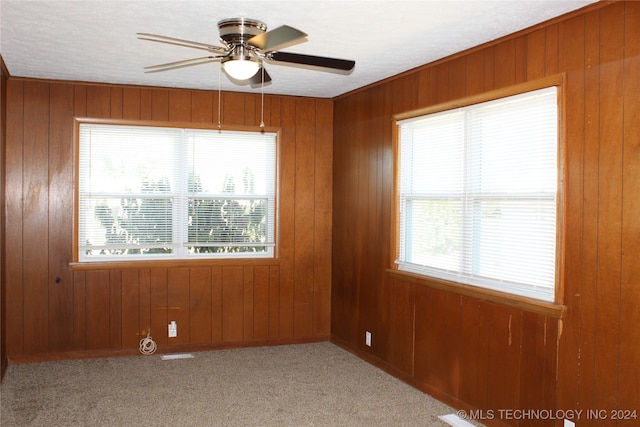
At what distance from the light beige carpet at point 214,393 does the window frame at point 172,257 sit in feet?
2.89

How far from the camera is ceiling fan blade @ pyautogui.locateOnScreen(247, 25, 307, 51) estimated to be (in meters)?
2.52

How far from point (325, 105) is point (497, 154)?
2572mm

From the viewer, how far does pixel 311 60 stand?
9.80 ft

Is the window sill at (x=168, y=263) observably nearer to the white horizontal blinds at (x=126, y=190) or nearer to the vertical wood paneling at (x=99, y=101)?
the white horizontal blinds at (x=126, y=190)

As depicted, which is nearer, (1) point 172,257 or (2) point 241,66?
(2) point 241,66

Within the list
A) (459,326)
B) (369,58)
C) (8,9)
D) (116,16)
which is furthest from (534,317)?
(8,9)

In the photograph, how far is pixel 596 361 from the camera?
2840 millimetres

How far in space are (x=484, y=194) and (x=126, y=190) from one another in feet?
10.8

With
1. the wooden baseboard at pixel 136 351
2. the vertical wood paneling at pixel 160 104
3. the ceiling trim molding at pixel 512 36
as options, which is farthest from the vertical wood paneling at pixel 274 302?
the ceiling trim molding at pixel 512 36

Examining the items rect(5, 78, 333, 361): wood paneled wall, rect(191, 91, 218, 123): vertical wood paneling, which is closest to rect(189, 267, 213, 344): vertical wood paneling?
rect(5, 78, 333, 361): wood paneled wall

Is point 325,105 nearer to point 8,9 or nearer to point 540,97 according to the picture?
point 540,97

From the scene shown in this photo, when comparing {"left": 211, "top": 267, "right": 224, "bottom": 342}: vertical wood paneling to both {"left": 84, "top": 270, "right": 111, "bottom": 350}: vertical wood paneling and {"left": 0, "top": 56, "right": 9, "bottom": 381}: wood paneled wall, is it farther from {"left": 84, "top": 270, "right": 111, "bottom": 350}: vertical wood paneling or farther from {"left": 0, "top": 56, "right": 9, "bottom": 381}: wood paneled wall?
{"left": 0, "top": 56, "right": 9, "bottom": 381}: wood paneled wall

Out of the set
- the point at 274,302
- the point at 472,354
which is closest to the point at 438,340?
the point at 472,354

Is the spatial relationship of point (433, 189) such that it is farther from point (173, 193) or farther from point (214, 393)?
point (173, 193)
